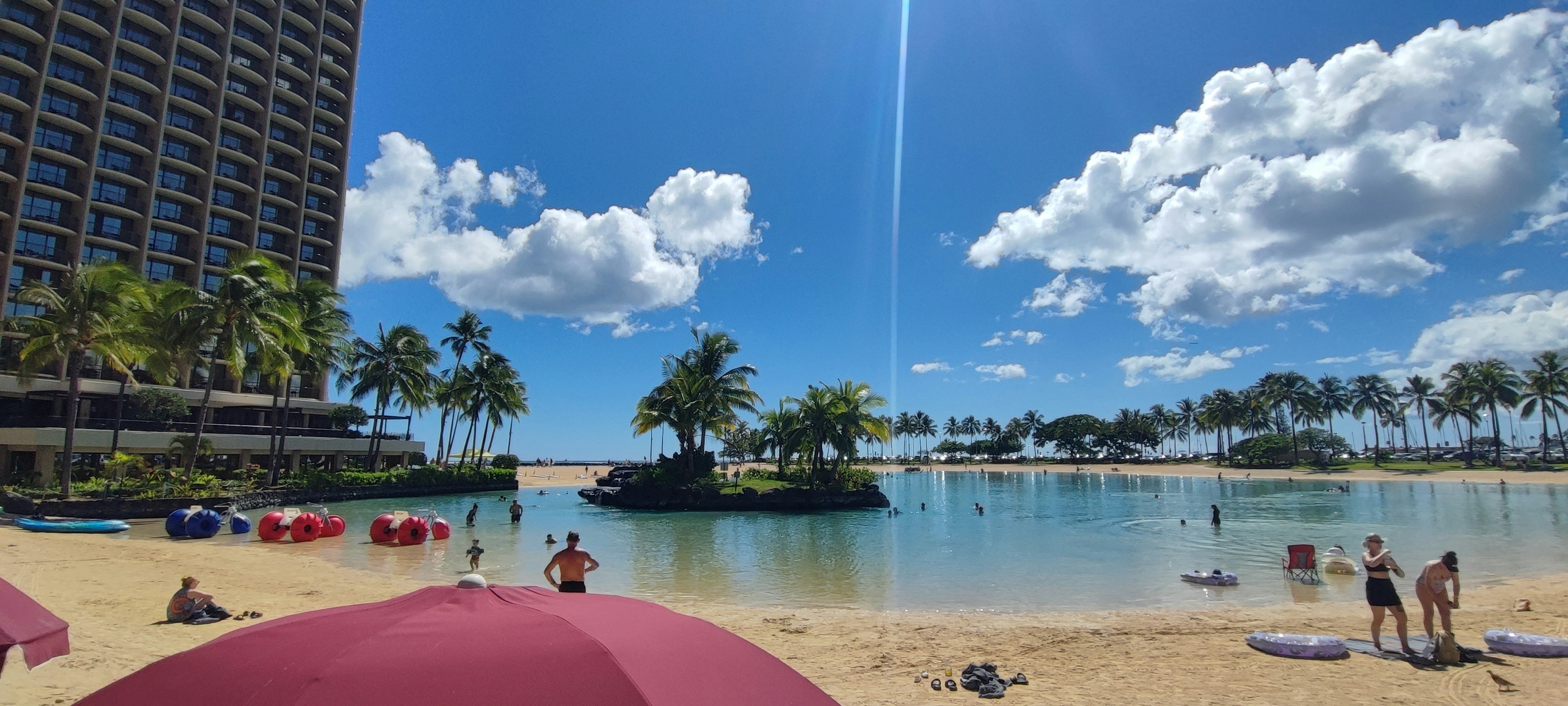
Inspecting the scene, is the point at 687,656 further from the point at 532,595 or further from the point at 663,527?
the point at 663,527

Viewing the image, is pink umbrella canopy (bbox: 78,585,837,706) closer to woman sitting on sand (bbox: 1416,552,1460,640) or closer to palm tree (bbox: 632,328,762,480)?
woman sitting on sand (bbox: 1416,552,1460,640)

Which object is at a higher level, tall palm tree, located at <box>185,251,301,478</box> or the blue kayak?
tall palm tree, located at <box>185,251,301,478</box>

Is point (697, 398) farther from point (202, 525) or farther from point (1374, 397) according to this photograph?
point (1374, 397)

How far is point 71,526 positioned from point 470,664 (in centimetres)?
3037

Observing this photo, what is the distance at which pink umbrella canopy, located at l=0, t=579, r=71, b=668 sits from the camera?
4.96 metres

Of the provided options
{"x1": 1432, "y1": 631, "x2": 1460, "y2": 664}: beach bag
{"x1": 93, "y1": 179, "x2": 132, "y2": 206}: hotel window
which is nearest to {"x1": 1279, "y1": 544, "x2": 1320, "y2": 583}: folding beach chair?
{"x1": 1432, "y1": 631, "x2": 1460, "y2": 664}: beach bag

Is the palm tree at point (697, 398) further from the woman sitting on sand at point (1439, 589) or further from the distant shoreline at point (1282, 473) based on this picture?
the distant shoreline at point (1282, 473)

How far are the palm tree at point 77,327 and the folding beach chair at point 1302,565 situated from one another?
1604 inches

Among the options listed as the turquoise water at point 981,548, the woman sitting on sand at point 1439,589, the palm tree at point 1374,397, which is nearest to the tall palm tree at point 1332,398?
the palm tree at point 1374,397

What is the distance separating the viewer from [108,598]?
41.6 ft

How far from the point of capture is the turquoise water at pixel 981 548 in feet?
54.1

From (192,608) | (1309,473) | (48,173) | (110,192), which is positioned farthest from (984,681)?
(1309,473)

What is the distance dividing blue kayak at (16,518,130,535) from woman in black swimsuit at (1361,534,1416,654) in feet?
110

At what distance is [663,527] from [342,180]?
57999 mm
